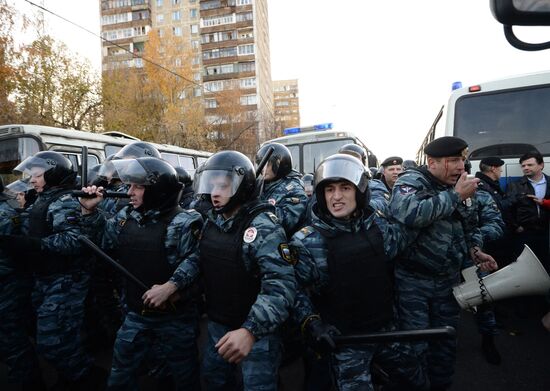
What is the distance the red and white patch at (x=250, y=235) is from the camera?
6.71 feet

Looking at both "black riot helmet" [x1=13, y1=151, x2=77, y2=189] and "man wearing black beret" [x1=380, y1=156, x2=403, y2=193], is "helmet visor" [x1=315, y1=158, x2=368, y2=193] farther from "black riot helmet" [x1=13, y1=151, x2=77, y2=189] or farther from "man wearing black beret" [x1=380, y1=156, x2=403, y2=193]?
"man wearing black beret" [x1=380, y1=156, x2=403, y2=193]

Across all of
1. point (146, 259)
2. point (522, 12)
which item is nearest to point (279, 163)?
point (146, 259)

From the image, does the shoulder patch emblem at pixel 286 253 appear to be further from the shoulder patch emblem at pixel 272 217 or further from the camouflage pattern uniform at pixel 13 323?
the camouflage pattern uniform at pixel 13 323

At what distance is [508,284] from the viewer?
9.16 feet

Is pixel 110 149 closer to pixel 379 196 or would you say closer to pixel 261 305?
pixel 379 196

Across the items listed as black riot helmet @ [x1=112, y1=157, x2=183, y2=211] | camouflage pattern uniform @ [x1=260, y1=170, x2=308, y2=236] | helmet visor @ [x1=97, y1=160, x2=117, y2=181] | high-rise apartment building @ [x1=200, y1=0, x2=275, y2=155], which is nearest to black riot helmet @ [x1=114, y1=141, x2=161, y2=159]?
helmet visor @ [x1=97, y1=160, x2=117, y2=181]

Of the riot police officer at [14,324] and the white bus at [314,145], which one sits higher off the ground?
the white bus at [314,145]

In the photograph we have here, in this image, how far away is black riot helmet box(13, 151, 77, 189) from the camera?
324 centimetres

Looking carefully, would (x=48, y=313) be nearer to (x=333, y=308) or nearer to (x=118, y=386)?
(x=118, y=386)

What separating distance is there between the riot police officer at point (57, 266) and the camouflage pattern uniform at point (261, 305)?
51.4 inches

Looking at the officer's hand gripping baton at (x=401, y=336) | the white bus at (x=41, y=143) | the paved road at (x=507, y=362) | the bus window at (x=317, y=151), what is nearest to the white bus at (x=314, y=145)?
the bus window at (x=317, y=151)

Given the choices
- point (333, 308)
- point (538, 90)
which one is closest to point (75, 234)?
point (333, 308)

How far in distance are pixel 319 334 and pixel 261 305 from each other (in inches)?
12.6

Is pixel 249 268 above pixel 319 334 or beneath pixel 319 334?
above
